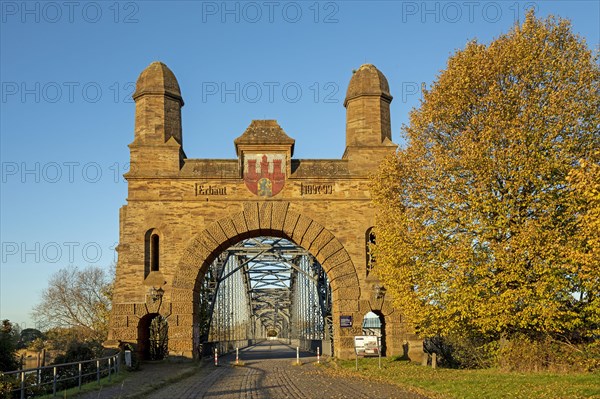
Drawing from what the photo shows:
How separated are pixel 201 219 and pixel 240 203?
1.76 metres

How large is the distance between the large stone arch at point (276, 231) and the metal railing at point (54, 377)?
5.09 metres

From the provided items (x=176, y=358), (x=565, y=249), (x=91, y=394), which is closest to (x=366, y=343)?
(x=176, y=358)

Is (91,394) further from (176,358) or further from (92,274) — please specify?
(92,274)

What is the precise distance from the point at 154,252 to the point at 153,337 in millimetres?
4598

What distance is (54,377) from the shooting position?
46.0 ft

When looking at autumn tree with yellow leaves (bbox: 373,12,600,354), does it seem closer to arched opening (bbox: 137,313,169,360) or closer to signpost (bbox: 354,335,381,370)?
signpost (bbox: 354,335,381,370)

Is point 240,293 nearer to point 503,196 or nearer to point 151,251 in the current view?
point 151,251

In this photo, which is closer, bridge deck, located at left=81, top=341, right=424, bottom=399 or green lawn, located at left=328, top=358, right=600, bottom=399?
green lawn, located at left=328, top=358, right=600, bottom=399

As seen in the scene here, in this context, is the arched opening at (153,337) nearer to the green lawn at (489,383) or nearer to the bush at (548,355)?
the green lawn at (489,383)

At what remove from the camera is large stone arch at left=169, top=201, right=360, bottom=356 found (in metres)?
26.0

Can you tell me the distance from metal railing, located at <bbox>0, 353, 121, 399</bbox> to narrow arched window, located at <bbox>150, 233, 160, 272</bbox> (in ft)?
16.6

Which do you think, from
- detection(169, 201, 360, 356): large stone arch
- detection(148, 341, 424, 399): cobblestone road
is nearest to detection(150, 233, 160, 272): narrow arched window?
detection(169, 201, 360, 356): large stone arch

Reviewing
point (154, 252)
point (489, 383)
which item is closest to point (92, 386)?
point (154, 252)

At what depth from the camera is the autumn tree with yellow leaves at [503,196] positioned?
17625 millimetres
